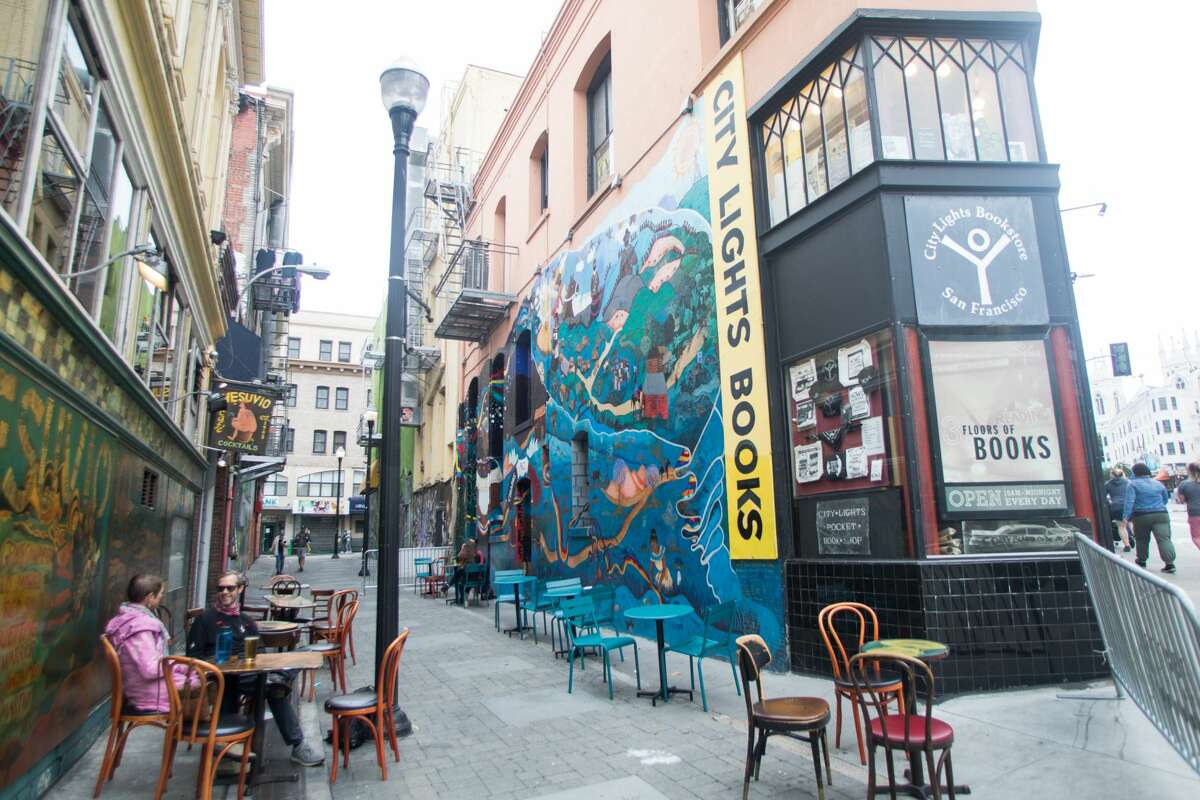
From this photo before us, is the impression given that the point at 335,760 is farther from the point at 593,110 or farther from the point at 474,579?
the point at 593,110

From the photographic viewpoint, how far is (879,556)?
6.81 metres

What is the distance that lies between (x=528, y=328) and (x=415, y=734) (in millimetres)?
12059

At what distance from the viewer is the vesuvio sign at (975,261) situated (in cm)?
691

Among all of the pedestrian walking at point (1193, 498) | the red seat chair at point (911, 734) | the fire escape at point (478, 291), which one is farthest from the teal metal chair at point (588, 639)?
the fire escape at point (478, 291)

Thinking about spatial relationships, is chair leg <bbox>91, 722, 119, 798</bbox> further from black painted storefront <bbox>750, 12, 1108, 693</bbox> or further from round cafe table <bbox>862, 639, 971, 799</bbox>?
black painted storefront <bbox>750, 12, 1108, 693</bbox>

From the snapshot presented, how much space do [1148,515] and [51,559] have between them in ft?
40.3

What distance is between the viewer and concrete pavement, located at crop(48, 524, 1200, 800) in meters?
4.53

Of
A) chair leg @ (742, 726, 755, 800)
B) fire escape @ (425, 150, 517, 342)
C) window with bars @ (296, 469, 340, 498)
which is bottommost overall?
chair leg @ (742, 726, 755, 800)

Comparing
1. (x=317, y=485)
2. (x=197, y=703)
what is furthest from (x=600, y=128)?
(x=317, y=485)

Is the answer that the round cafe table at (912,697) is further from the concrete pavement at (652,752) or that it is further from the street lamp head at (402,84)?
the street lamp head at (402,84)

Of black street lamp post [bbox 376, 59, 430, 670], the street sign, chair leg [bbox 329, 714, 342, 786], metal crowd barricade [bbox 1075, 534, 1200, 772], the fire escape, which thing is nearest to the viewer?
metal crowd barricade [bbox 1075, 534, 1200, 772]

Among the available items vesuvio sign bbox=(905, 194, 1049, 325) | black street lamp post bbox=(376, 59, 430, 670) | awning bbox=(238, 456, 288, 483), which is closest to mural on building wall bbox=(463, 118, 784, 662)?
vesuvio sign bbox=(905, 194, 1049, 325)

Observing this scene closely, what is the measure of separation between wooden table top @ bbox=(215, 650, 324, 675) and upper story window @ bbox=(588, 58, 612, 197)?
1103 centimetres

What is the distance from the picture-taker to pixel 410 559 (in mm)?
21031
